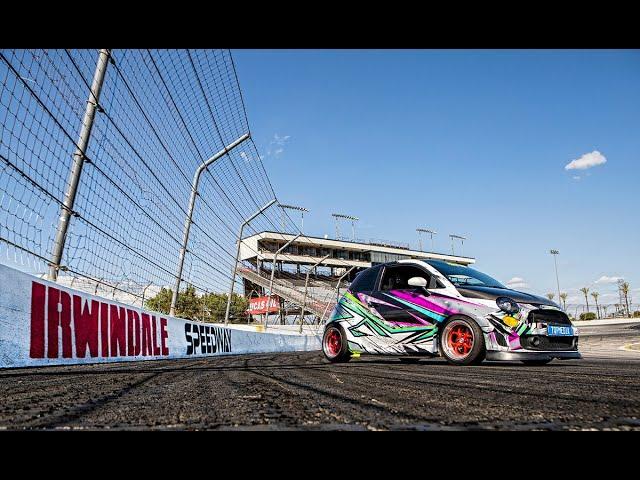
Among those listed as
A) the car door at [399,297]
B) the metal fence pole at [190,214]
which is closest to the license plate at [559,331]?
the car door at [399,297]

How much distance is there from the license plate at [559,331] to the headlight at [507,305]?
0.48 metres

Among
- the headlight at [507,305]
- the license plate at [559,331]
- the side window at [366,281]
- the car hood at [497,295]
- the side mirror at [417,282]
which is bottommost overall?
the license plate at [559,331]

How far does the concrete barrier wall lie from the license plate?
17.5 ft

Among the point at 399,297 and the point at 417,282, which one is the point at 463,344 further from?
the point at 399,297

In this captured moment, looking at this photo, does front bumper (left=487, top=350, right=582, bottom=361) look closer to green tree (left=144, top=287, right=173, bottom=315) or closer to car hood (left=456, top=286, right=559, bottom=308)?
car hood (left=456, top=286, right=559, bottom=308)

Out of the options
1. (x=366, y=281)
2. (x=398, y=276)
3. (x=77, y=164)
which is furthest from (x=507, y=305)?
(x=77, y=164)

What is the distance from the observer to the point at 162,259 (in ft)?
25.7

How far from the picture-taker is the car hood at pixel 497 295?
226 inches

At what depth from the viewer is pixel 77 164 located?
16.2 ft

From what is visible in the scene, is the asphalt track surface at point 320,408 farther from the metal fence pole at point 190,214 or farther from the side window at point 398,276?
the metal fence pole at point 190,214
